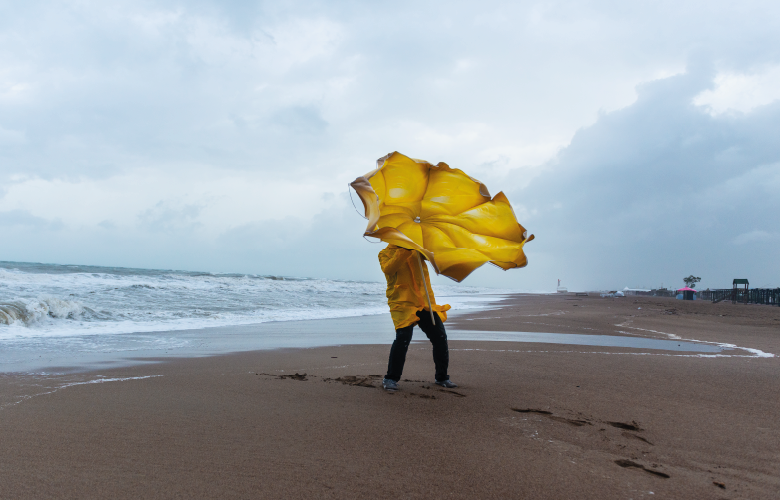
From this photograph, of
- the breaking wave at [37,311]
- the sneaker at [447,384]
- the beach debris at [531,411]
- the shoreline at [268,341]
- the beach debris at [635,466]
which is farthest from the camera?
the breaking wave at [37,311]

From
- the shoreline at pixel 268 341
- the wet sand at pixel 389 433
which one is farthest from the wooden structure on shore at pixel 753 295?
the wet sand at pixel 389 433

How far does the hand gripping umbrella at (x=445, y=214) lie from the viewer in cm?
401

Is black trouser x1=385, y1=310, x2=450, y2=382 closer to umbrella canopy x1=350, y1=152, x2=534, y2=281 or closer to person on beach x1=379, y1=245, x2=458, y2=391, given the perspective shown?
person on beach x1=379, y1=245, x2=458, y2=391

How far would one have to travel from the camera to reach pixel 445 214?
14.8 feet

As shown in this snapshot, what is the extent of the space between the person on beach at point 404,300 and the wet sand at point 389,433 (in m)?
0.37

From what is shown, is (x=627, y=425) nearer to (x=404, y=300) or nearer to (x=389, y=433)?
(x=389, y=433)

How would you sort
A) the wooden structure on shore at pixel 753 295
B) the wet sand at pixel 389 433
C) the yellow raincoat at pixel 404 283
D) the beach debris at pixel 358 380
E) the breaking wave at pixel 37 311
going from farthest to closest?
the wooden structure on shore at pixel 753 295
the breaking wave at pixel 37 311
the beach debris at pixel 358 380
the yellow raincoat at pixel 404 283
the wet sand at pixel 389 433

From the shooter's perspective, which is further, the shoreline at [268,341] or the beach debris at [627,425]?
the shoreline at [268,341]

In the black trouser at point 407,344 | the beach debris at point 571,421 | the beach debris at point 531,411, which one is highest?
the black trouser at point 407,344

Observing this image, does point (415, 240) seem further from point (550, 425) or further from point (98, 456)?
point (98, 456)

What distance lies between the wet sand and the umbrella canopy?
4.17 feet

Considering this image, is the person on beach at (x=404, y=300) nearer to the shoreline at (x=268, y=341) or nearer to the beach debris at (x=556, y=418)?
the beach debris at (x=556, y=418)

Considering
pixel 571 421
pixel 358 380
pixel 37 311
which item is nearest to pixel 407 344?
pixel 358 380

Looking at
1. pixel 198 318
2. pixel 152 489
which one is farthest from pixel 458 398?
pixel 198 318
